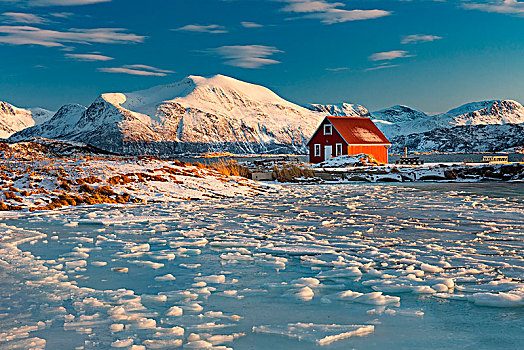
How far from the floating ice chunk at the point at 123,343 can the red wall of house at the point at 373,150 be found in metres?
→ 47.7

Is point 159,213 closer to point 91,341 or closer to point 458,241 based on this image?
point 458,241

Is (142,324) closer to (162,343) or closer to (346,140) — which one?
(162,343)

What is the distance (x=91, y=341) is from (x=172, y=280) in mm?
1807

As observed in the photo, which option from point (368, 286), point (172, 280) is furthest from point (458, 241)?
point (172, 280)

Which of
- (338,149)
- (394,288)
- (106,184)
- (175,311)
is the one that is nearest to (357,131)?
(338,149)

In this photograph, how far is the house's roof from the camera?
51.3 meters

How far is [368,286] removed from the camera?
527 cm

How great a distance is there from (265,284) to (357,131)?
49.0 m

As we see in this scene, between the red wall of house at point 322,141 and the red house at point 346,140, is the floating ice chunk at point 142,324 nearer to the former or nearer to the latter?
the red house at point 346,140

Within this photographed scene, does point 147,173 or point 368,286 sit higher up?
point 147,173

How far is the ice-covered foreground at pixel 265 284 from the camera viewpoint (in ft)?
12.8

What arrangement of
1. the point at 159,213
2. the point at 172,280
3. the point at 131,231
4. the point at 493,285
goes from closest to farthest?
the point at 493,285 < the point at 172,280 < the point at 131,231 < the point at 159,213

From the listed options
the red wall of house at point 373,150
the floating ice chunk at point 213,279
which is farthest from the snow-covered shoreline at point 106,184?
the red wall of house at point 373,150

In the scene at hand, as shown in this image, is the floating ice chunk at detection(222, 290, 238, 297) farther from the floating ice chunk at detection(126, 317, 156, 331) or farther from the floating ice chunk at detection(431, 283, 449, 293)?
the floating ice chunk at detection(431, 283, 449, 293)
